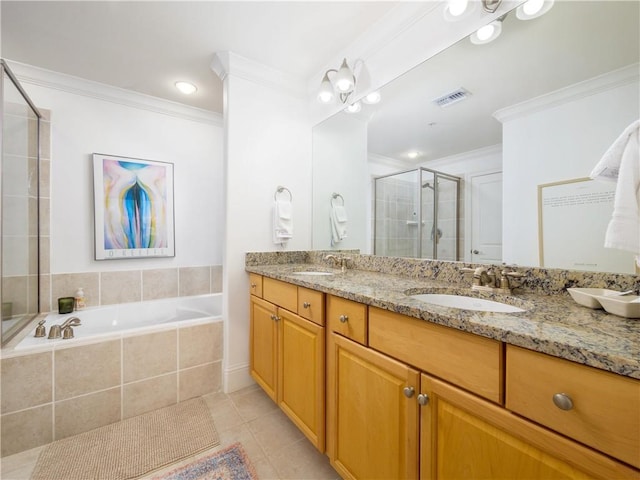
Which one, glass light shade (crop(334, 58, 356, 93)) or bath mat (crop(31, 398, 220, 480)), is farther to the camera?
glass light shade (crop(334, 58, 356, 93))

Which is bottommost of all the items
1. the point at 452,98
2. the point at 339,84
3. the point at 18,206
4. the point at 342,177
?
the point at 18,206

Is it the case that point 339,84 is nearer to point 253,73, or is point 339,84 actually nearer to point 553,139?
point 253,73

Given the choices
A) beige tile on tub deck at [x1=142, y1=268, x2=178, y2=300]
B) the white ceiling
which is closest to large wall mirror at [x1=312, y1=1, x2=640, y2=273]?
the white ceiling

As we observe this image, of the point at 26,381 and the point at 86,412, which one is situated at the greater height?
the point at 26,381

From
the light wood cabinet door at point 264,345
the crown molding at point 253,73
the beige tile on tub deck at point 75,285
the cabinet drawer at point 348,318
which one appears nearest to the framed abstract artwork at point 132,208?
the beige tile on tub deck at point 75,285

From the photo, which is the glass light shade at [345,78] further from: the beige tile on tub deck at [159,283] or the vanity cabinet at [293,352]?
the beige tile on tub deck at [159,283]

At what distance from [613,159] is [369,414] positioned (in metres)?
1.16

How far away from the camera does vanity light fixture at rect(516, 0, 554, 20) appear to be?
104 centimetres

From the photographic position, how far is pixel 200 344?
187 centimetres

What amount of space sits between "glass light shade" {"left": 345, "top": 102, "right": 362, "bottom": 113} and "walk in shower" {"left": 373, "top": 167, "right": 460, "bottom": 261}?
558mm

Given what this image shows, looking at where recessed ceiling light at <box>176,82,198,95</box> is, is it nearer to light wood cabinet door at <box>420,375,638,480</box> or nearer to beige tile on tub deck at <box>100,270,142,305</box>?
beige tile on tub deck at <box>100,270,142,305</box>

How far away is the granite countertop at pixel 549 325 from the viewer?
0.48 meters

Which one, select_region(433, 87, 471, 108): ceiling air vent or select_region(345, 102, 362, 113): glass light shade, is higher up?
select_region(345, 102, 362, 113): glass light shade

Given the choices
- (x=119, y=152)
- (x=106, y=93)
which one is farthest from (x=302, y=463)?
(x=106, y=93)
